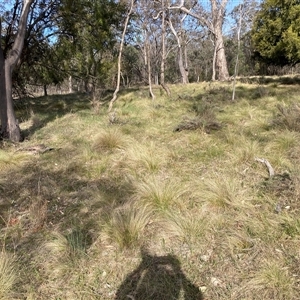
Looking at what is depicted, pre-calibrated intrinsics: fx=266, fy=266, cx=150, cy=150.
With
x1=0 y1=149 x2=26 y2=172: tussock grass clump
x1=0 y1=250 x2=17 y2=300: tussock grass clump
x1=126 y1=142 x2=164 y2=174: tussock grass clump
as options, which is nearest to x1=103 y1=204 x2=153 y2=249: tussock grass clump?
x1=0 y1=250 x2=17 y2=300: tussock grass clump

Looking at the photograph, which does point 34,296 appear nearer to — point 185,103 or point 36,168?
point 36,168

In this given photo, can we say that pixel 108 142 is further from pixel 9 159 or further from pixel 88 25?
pixel 88 25

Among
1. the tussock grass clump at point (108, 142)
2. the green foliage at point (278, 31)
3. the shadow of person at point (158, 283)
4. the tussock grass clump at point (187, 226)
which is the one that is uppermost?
the green foliage at point (278, 31)

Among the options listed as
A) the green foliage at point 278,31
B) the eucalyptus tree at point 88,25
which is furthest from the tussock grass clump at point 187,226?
the green foliage at point 278,31

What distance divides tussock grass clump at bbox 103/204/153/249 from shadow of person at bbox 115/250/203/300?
217 millimetres

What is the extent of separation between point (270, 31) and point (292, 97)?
4.58 meters

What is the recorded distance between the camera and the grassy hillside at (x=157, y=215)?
6.31ft

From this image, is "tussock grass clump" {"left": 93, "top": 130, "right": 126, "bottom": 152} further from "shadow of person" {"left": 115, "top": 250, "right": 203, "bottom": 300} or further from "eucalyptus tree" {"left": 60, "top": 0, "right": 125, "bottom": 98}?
"eucalyptus tree" {"left": 60, "top": 0, "right": 125, "bottom": 98}

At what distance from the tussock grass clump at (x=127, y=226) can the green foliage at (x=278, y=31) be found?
8846 mm

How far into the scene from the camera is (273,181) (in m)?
2.83

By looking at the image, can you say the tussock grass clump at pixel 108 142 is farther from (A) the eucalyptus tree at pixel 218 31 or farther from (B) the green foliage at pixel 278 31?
(A) the eucalyptus tree at pixel 218 31

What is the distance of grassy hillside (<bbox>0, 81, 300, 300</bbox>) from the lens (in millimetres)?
1924

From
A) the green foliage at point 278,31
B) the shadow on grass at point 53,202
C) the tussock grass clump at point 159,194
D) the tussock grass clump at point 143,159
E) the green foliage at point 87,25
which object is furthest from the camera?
the green foliage at point 278,31

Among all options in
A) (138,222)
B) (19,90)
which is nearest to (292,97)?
(138,222)
